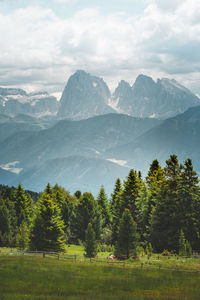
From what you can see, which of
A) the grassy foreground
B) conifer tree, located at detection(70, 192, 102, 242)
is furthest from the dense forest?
the grassy foreground

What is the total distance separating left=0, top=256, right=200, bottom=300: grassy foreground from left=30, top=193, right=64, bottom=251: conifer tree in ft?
53.4

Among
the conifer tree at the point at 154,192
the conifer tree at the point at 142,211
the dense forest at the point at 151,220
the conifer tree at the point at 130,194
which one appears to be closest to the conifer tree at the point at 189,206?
the dense forest at the point at 151,220

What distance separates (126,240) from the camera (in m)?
49.8

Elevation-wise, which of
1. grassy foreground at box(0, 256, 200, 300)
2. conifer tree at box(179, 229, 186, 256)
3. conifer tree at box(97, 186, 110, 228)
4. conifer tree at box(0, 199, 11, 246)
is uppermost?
conifer tree at box(97, 186, 110, 228)

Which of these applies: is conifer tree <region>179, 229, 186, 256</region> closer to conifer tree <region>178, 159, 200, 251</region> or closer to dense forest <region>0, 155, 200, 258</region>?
dense forest <region>0, 155, 200, 258</region>

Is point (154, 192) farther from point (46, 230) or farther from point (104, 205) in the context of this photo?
point (104, 205)

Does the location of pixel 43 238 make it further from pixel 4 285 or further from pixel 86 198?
pixel 4 285

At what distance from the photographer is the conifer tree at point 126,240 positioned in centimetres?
4941

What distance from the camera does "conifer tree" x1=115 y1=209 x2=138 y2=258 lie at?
49406mm

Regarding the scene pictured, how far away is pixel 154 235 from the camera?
54812mm

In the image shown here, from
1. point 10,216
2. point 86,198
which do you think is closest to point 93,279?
point 86,198

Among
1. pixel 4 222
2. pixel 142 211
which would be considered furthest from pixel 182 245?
pixel 4 222

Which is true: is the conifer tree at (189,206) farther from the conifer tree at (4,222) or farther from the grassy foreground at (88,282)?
the conifer tree at (4,222)

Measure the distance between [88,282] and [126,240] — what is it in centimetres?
1861
